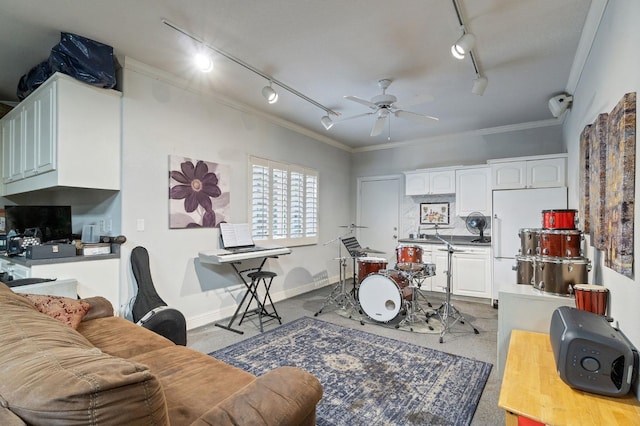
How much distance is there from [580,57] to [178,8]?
335cm

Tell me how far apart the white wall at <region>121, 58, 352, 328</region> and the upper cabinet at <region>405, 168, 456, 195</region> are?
2.28 metres

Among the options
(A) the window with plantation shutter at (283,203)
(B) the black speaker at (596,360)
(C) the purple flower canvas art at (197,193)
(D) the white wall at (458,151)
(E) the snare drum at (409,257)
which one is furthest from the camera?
(D) the white wall at (458,151)

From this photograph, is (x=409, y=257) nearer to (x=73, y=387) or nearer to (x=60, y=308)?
(x=60, y=308)

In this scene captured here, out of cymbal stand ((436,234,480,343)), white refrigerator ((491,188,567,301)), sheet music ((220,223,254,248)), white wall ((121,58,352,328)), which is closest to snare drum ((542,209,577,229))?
cymbal stand ((436,234,480,343))

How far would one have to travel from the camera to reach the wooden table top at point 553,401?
127 centimetres

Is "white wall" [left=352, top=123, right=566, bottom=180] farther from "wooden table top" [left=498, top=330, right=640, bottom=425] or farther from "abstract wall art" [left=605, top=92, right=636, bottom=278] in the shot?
"wooden table top" [left=498, top=330, right=640, bottom=425]

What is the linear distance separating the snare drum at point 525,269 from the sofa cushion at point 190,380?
2.42 m

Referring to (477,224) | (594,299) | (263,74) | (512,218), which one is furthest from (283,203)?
(594,299)

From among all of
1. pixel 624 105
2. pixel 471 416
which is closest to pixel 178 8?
pixel 624 105

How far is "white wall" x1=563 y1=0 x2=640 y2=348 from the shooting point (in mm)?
1469

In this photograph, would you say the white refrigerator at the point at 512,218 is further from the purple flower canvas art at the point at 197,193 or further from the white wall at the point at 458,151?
the purple flower canvas art at the point at 197,193

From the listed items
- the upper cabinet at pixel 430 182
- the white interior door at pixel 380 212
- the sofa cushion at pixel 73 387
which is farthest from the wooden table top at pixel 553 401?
the white interior door at pixel 380 212

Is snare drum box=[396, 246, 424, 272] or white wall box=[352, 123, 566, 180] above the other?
white wall box=[352, 123, 566, 180]

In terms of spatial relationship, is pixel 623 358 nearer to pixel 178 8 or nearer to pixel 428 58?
pixel 428 58
